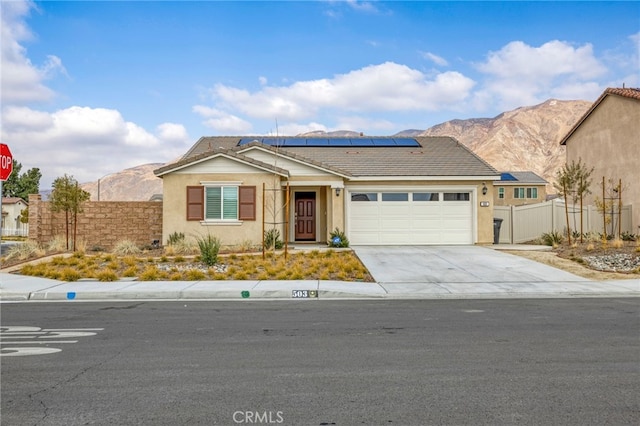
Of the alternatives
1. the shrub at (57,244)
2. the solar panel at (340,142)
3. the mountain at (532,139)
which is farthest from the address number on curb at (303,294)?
the mountain at (532,139)

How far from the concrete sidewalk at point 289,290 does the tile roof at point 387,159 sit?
8.38 m

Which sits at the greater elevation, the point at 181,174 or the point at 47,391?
the point at 181,174

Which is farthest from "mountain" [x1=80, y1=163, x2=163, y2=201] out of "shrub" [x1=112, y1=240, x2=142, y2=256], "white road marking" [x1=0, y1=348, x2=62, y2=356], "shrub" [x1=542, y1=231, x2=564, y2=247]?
"white road marking" [x1=0, y1=348, x2=62, y2=356]

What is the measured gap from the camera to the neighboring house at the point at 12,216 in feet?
192

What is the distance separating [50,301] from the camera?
38.9ft

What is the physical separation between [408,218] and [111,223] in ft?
43.3

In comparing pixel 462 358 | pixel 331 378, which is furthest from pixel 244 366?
pixel 462 358

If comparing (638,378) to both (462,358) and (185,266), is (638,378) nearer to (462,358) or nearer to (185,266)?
(462,358)

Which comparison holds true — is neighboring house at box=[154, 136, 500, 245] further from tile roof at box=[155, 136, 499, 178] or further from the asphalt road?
the asphalt road

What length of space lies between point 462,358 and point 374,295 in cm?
561

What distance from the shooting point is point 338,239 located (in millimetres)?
21469

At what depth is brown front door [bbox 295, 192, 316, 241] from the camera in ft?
80.4

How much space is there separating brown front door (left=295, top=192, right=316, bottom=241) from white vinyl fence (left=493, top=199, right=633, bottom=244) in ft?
28.8

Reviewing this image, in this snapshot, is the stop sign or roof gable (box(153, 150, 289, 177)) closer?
the stop sign
